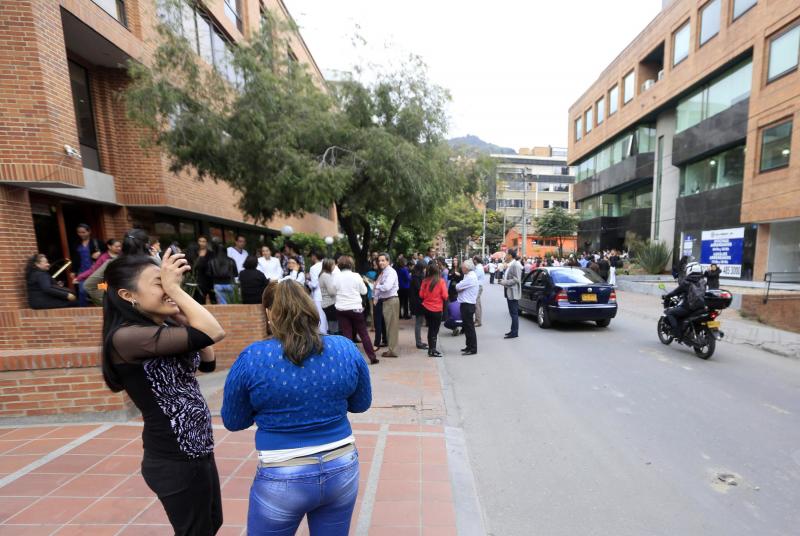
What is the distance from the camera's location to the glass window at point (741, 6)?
1476 cm

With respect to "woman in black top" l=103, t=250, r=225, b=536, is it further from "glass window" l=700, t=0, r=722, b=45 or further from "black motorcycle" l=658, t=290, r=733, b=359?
"glass window" l=700, t=0, r=722, b=45

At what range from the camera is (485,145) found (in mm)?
11883

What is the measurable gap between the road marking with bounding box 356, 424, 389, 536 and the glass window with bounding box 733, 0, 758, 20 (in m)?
21.4

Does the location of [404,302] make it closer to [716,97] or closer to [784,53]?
[784,53]

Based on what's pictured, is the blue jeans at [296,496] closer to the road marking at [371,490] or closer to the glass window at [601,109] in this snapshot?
the road marking at [371,490]

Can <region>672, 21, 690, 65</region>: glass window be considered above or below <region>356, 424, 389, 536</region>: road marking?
above

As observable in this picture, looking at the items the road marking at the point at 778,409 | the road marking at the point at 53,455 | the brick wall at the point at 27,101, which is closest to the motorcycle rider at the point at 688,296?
the road marking at the point at 778,409

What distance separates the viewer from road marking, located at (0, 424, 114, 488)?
113 inches

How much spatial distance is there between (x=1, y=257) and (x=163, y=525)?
535cm

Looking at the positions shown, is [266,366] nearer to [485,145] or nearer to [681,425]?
[681,425]

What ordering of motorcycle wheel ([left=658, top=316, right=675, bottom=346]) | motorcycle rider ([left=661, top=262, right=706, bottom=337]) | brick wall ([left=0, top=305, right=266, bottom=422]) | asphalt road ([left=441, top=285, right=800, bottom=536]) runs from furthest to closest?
1. motorcycle wheel ([left=658, top=316, right=675, bottom=346])
2. motorcycle rider ([left=661, top=262, right=706, bottom=337])
3. brick wall ([left=0, top=305, right=266, bottom=422])
4. asphalt road ([left=441, top=285, right=800, bottom=536])

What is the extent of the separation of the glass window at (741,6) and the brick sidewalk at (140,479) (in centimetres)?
2087

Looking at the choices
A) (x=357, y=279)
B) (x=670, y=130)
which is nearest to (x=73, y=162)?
(x=357, y=279)

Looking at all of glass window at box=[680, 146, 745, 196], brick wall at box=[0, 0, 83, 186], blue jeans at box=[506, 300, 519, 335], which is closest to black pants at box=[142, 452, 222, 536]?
brick wall at box=[0, 0, 83, 186]
